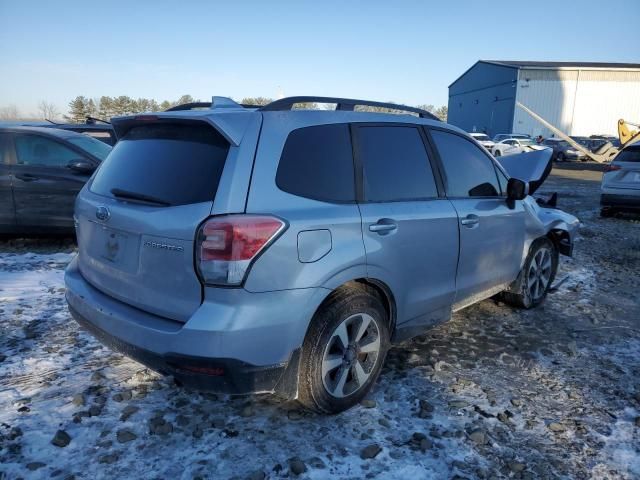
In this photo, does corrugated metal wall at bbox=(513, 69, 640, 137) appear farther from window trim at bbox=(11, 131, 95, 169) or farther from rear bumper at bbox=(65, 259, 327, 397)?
rear bumper at bbox=(65, 259, 327, 397)

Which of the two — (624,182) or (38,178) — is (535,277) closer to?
(38,178)

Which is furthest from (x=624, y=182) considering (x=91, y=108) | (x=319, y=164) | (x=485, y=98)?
(x=91, y=108)

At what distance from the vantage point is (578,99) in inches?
1681

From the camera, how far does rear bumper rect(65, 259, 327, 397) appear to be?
2186 mm

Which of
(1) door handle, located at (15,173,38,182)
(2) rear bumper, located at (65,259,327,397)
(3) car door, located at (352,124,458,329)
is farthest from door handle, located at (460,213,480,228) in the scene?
(1) door handle, located at (15,173,38,182)

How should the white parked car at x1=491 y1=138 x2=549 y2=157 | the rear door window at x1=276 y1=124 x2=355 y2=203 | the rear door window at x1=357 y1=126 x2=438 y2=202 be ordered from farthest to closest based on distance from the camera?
the white parked car at x1=491 y1=138 x2=549 y2=157 < the rear door window at x1=357 y1=126 x2=438 y2=202 < the rear door window at x1=276 y1=124 x2=355 y2=203

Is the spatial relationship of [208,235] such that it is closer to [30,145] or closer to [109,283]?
[109,283]

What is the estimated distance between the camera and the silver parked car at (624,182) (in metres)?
9.37

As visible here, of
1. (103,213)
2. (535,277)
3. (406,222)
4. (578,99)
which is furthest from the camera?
(578,99)

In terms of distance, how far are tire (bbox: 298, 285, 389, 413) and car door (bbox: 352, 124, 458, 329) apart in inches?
7.2

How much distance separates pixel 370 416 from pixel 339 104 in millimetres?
1910

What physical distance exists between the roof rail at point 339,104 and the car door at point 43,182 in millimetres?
4848

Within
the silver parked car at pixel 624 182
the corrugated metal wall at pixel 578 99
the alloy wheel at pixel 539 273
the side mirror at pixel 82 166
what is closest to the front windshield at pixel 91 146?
the side mirror at pixel 82 166

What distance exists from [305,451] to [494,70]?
49.8 m
